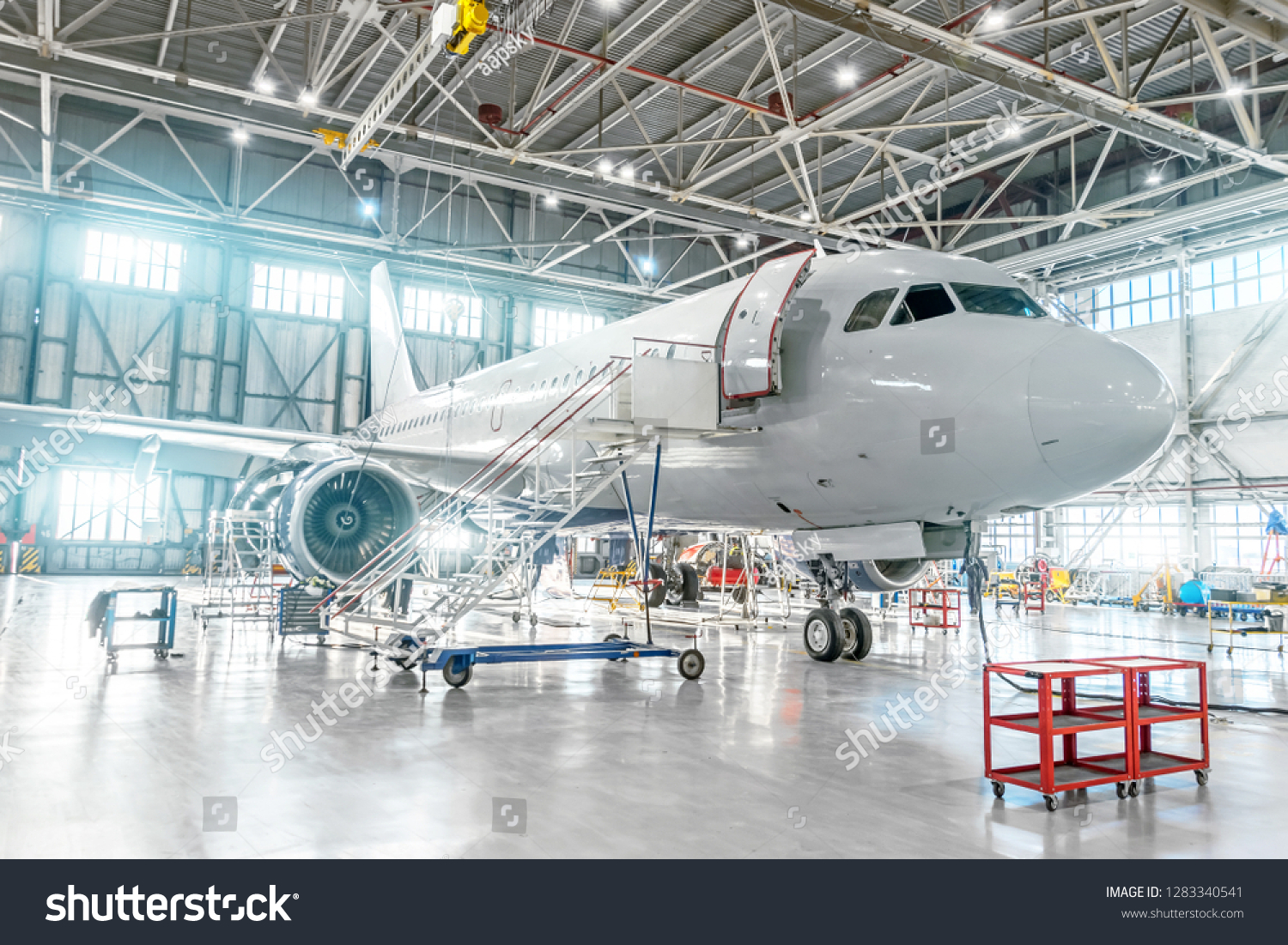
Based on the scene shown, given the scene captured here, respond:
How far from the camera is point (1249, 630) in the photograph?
480 inches

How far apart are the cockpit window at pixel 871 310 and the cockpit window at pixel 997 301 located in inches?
21.0

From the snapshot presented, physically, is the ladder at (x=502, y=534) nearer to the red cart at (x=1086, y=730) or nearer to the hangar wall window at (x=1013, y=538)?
the red cart at (x=1086, y=730)

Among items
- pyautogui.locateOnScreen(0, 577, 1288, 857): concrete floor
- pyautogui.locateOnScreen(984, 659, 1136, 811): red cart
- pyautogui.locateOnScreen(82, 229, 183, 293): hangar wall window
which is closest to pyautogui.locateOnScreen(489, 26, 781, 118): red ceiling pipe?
pyautogui.locateOnScreen(0, 577, 1288, 857): concrete floor

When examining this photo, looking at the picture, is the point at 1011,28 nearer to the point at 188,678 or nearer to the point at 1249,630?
the point at 1249,630

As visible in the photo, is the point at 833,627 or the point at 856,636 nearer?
the point at 833,627

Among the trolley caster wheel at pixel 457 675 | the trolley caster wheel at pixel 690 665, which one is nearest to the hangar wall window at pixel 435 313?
the trolley caster wheel at pixel 690 665

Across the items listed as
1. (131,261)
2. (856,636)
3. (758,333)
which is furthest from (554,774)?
(131,261)

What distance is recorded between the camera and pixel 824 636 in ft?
34.4

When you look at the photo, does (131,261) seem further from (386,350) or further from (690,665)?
(690,665)

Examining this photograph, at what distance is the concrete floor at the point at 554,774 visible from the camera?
3.88m

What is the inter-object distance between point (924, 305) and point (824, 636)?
4458 mm

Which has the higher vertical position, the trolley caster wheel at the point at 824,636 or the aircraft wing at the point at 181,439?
the aircraft wing at the point at 181,439
